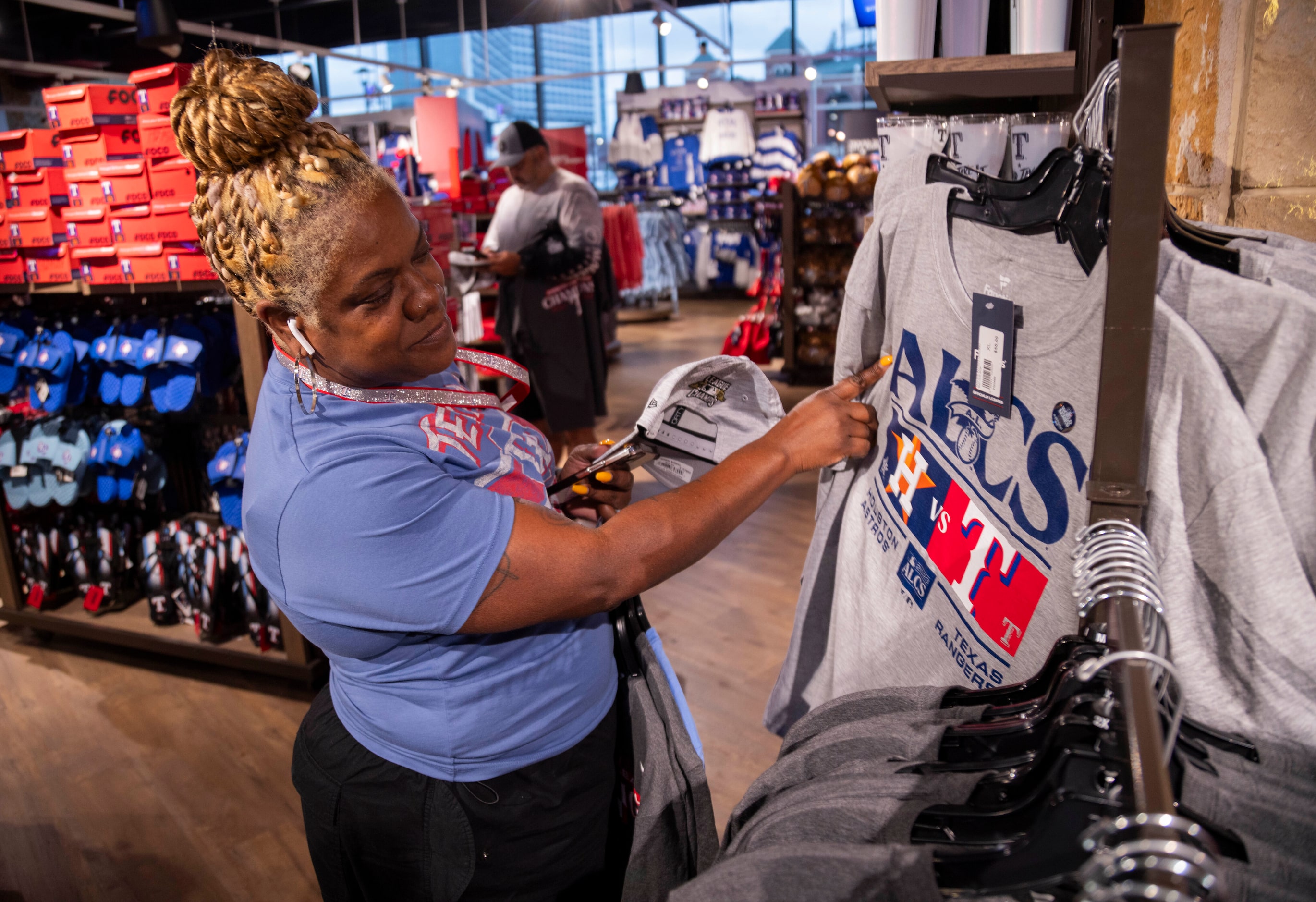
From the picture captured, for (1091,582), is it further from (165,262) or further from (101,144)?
(101,144)

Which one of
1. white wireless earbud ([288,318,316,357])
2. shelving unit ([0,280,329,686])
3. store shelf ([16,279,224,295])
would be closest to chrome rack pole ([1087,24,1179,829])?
white wireless earbud ([288,318,316,357])

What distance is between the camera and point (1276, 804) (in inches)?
21.1

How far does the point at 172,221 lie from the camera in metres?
2.79

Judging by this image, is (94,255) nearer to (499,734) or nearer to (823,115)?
(499,734)

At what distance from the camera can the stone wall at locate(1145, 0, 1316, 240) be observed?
958 mm

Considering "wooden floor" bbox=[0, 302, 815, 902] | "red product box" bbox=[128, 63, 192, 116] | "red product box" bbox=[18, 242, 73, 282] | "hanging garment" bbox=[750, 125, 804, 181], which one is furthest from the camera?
"hanging garment" bbox=[750, 125, 804, 181]

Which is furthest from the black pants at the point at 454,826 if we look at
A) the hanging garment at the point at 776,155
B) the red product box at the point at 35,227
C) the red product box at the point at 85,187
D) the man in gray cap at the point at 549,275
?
the hanging garment at the point at 776,155

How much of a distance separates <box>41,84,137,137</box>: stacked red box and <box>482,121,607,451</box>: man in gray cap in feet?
5.10

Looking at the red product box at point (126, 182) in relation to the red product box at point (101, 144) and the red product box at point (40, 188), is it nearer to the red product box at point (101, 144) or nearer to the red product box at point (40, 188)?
the red product box at point (101, 144)

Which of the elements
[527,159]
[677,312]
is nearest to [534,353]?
[527,159]

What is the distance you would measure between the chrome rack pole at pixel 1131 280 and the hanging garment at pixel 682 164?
1306 centimetres

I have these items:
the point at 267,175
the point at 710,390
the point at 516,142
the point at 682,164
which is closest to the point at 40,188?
the point at 516,142

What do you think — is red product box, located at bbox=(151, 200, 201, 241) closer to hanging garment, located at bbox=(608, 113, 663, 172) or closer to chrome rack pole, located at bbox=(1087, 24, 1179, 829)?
chrome rack pole, located at bbox=(1087, 24, 1179, 829)

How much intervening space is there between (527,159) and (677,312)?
8149 millimetres
